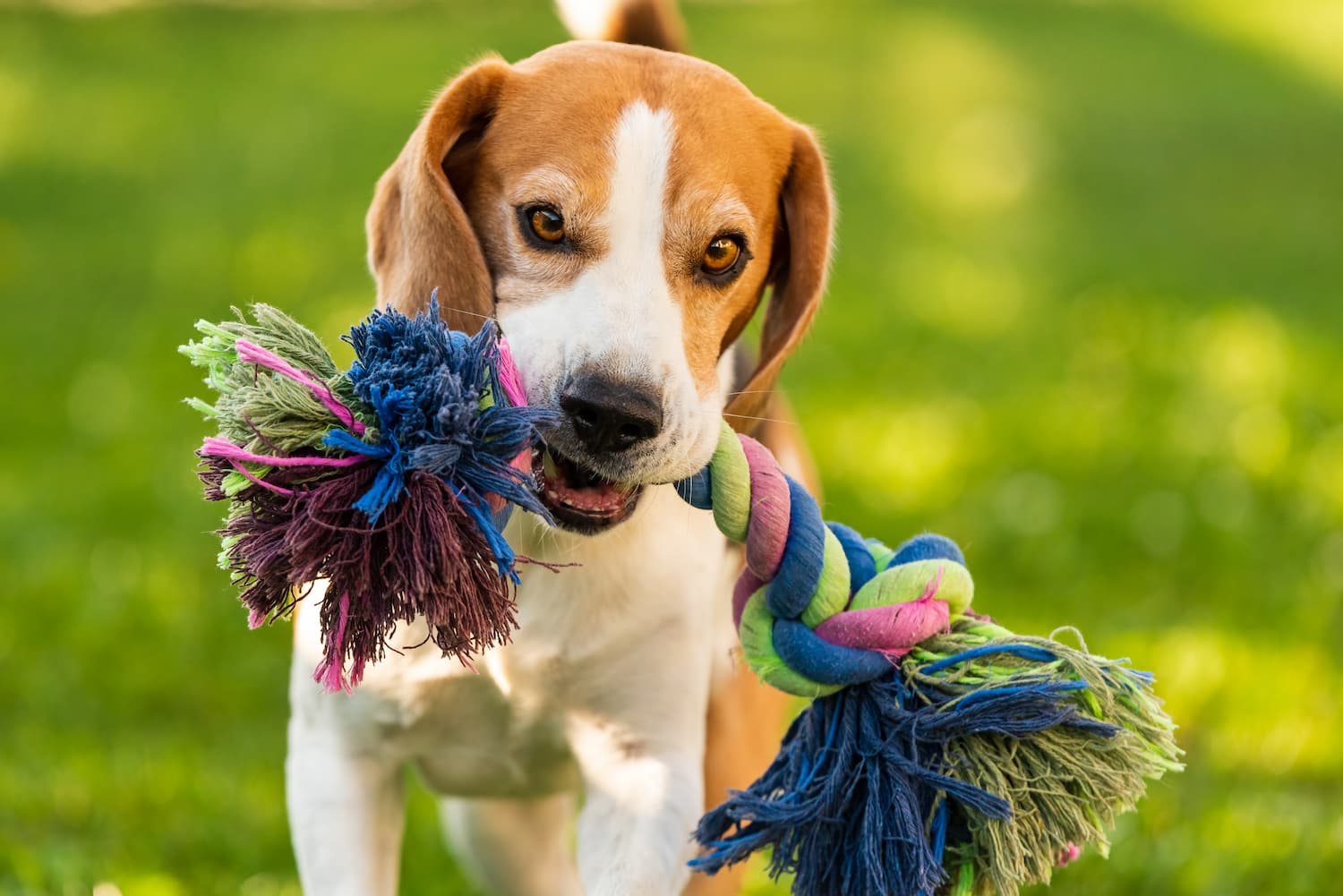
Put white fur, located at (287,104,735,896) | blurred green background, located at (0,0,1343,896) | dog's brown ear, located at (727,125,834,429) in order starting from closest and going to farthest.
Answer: white fur, located at (287,104,735,896) < dog's brown ear, located at (727,125,834,429) < blurred green background, located at (0,0,1343,896)

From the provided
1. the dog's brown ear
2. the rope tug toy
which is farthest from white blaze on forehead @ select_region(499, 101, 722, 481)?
the dog's brown ear

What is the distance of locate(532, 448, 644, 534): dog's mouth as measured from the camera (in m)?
2.84

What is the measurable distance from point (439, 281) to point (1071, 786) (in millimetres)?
1373

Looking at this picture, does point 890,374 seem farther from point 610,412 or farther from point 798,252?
point 610,412

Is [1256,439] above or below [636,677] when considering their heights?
below

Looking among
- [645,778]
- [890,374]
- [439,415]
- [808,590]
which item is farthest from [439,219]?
[890,374]

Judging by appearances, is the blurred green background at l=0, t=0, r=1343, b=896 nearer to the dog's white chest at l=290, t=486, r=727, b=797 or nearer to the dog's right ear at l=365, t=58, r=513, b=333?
the dog's white chest at l=290, t=486, r=727, b=797

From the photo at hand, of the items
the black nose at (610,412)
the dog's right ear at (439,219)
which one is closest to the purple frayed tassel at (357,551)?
the black nose at (610,412)

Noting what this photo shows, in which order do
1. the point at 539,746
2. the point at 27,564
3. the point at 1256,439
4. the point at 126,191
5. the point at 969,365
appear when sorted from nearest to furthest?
1. the point at 539,746
2. the point at 27,564
3. the point at 1256,439
4. the point at 969,365
5. the point at 126,191

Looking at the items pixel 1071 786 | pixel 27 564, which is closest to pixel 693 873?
pixel 1071 786

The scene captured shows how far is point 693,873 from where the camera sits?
137 inches

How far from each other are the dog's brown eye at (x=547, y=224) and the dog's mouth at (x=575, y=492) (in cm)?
44

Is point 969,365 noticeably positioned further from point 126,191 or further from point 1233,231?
point 126,191

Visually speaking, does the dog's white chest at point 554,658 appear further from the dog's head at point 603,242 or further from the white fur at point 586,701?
the dog's head at point 603,242
